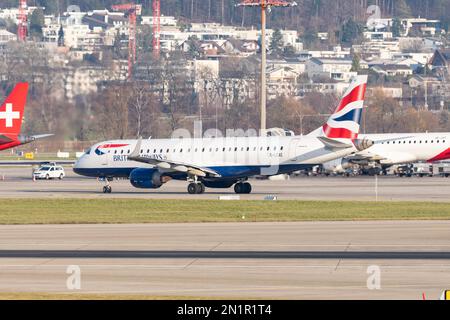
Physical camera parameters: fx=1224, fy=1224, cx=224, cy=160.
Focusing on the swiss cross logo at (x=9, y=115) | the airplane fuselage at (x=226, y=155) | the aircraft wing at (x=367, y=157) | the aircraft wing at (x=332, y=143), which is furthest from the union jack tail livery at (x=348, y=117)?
the aircraft wing at (x=367, y=157)

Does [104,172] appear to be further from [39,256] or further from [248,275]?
[248,275]

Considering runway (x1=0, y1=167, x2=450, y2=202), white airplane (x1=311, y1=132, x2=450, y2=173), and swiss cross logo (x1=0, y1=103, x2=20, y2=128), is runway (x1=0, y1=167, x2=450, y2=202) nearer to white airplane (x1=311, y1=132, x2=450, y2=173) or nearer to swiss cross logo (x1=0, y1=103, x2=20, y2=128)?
white airplane (x1=311, y1=132, x2=450, y2=173)

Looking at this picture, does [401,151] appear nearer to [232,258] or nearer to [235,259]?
[232,258]

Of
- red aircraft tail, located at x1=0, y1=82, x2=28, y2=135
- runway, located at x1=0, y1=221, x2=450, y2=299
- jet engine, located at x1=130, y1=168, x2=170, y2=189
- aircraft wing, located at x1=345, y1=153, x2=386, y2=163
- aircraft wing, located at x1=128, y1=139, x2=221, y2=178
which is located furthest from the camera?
aircraft wing, located at x1=345, y1=153, x2=386, y2=163

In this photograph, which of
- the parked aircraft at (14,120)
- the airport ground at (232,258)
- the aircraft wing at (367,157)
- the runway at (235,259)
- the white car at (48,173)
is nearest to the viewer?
the airport ground at (232,258)

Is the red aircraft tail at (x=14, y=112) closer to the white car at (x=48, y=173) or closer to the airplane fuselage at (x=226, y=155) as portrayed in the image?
the airplane fuselage at (x=226, y=155)

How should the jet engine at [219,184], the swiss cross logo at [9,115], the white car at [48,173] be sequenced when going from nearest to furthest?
the jet engine at [219,184] < the swiss cross logo at [9,115] < the white car at [48,173]

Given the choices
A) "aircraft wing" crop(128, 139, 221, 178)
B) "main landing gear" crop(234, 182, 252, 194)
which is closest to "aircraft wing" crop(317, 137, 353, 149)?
"main landing gear" crop(234, 182, 252, 194)

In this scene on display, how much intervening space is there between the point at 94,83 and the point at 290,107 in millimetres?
88300

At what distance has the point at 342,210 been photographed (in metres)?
60.8

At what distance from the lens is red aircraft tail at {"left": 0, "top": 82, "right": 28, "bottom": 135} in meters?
82.2

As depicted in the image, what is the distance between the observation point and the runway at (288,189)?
73875 millimetres

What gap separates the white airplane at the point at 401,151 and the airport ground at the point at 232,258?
133ft

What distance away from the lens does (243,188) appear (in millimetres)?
77500
